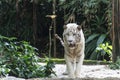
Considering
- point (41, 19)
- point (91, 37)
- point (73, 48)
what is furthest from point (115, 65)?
point (41, 19)

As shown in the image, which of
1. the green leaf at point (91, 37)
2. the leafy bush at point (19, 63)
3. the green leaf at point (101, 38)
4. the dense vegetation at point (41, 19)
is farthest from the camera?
the dense vegetation at point (41, 19)

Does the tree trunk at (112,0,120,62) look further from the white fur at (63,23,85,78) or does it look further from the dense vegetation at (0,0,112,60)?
the dense vegetation at (0,0,112,60)

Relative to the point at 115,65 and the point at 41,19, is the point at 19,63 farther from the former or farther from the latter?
the point at 41,19

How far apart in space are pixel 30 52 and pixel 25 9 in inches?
344

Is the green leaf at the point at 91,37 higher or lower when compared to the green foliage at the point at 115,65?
lower

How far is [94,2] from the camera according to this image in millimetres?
13383

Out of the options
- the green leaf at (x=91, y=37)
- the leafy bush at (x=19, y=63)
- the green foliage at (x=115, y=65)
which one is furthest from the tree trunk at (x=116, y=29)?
the green leaf at (x=91, y=37)

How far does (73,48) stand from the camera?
629 centimetres

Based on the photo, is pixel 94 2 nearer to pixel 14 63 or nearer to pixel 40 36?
pixel 40 36

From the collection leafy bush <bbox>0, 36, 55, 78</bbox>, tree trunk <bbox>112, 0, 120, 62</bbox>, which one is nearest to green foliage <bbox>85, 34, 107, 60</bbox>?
tree trunk <bbox>112, 0, 120, 62</bbox>

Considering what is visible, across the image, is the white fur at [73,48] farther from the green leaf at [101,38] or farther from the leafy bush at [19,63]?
the green leaf at [101,38]

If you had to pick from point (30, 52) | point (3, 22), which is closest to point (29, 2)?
point (3, 22)

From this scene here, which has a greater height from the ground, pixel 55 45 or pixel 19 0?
pixel 19 0

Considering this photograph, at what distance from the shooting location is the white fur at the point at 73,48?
6141 millimetres
